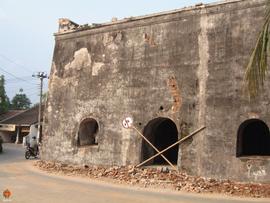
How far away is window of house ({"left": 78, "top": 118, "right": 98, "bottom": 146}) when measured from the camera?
16.6 m

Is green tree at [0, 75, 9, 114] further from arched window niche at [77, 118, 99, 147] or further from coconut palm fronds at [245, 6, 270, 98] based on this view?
coconut palm fronds at [245, 6, 270, 98]

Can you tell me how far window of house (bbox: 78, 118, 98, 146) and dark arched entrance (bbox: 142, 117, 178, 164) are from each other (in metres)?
2.62

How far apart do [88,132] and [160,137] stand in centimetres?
302

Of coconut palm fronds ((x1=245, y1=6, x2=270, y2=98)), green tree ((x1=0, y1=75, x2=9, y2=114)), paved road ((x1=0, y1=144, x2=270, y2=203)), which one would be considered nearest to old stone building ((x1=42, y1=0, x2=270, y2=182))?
paved road ((x1=0, y1=144, x2=270, y2=203))

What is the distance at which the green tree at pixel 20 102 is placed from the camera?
5056cm

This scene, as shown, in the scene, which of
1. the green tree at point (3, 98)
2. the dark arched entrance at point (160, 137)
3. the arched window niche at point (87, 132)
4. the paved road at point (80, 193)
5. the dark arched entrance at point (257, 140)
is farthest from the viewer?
the green tree at point (3, 98)

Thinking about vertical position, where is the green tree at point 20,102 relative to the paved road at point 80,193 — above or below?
above

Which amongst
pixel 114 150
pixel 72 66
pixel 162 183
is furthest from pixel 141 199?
pixel 72 66

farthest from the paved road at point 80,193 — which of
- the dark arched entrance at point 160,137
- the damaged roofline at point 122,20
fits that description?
the damaged roofline at point 122,20

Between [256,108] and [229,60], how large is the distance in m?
1.78

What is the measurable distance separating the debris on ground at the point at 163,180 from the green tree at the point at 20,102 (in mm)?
35750

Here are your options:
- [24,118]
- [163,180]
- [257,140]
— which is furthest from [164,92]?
[24,118]

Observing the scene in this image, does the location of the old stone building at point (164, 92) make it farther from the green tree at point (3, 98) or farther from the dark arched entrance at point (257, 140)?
the green tree at point (3, 98)

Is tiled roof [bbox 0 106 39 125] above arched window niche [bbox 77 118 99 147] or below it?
above
